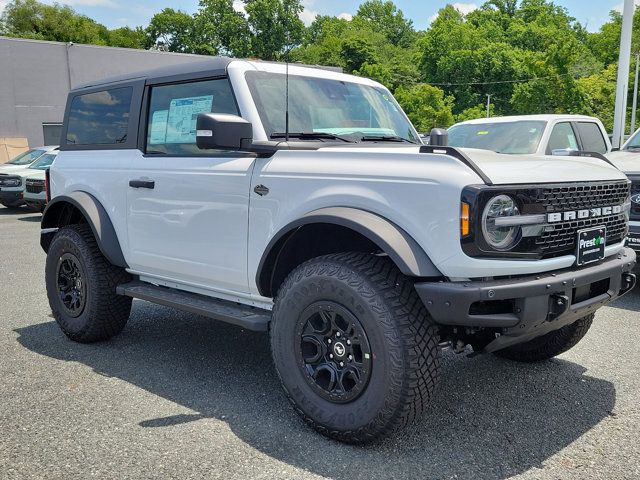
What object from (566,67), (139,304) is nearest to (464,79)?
(566,67)

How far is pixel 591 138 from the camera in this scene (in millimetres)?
8602

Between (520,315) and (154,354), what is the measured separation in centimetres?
294

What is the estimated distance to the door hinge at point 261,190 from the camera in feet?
12.0

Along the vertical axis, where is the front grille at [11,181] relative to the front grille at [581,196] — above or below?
below

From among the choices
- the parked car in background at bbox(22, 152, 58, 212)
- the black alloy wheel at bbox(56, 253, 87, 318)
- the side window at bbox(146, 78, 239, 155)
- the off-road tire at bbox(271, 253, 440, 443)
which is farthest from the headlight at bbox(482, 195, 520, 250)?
the parked car in background at bbox(22, 152, 58, 212)

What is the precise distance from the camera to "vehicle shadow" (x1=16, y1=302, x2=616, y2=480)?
10.3 feet

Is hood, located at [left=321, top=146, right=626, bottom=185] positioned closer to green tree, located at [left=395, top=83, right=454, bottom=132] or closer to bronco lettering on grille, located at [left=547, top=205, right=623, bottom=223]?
bronco lettering on grille, located at [left=547, top=205, right=623, bottom=223]

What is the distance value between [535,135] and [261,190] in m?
5.40

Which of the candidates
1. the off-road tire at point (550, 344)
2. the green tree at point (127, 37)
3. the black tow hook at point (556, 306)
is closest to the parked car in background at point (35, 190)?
the off-road tire at point (550, 344)

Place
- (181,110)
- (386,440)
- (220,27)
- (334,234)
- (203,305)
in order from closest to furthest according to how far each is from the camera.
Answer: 1. (386,440)
2. (334,234)
3. (203,305)
4. (181,110)
5. (220,27)

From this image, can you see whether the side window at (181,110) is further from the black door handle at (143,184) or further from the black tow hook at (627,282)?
the black tow hook at (627,282)

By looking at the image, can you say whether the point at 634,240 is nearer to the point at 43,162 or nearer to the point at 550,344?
the point at 550,344

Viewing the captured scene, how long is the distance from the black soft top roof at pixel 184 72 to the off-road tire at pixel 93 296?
4.17 feet

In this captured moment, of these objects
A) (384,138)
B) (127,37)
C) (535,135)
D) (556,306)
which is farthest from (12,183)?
(127,37)
